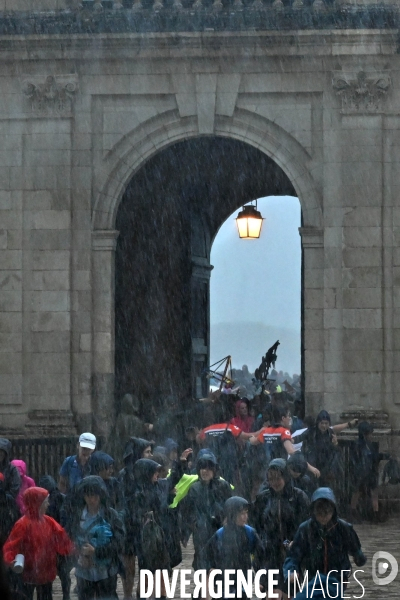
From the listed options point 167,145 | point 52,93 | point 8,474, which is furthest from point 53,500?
point 52,93

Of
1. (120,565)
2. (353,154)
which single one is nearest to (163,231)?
(353,154)

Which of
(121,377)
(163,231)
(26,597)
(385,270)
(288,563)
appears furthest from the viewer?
(163,231)

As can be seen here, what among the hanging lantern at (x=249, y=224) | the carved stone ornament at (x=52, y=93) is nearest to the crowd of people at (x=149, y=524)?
the carved stone ornament at (x=52, y=93)

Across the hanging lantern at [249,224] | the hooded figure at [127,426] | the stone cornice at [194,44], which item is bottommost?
the hooded figure at [127,426]

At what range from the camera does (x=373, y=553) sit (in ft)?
49.2

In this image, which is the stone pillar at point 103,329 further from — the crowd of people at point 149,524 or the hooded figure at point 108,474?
the hooded figure at point 108,474

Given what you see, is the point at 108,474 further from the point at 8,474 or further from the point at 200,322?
the point at 200,322

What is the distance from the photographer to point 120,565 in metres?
10.6

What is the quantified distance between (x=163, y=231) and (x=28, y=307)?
4486mm

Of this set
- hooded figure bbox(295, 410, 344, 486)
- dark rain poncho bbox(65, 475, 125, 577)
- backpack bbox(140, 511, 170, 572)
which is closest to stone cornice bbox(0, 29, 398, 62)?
hooded figure bbox(295, 410, 344, 486)

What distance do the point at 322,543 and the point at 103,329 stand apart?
11.1 metres

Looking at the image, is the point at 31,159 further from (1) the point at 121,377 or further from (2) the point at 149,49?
(1) the point at 121,377

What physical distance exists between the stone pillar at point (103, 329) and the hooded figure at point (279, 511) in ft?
29.8

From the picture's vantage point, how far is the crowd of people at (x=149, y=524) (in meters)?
9.32
